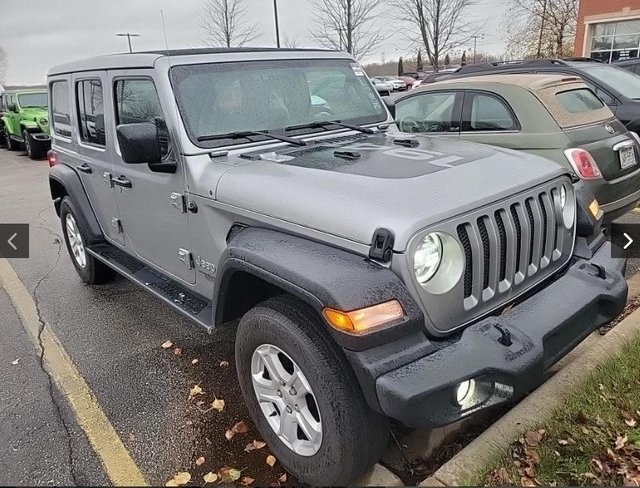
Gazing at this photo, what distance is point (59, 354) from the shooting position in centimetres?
402

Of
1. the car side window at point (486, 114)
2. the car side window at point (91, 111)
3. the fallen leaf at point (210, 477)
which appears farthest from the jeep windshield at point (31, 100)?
the fallen leaf at point (210, 477)

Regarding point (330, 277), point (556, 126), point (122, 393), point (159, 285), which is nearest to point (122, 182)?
point (159, 285)

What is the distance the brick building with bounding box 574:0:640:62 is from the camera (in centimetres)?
2454

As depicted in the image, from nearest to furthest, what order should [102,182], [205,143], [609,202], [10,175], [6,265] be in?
[205,143] < [102,182] < [609,202] < [6,265] < [10,175]

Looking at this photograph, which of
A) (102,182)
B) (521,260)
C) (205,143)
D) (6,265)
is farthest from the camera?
(6,265)

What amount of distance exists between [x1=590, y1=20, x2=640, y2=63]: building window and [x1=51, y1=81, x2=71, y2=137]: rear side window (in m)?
25.6

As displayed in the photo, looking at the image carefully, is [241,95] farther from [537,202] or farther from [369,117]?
[537,202]

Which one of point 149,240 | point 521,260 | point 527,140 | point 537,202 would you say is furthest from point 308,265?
point 527,140

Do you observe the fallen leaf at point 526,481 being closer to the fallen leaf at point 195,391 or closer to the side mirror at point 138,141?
the fallen leaf at point 195,391

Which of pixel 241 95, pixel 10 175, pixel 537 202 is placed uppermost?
pixel 241 95

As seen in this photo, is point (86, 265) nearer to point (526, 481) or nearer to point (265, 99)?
point (265, 99)

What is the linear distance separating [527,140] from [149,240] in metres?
3.64

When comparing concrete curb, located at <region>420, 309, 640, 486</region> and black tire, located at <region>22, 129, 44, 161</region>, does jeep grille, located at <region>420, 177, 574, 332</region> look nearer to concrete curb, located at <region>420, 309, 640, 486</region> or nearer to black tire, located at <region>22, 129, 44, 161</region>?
concrete curb, located at <region>420, 309, 640, 486</region>

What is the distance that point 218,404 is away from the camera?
3.29 metres
